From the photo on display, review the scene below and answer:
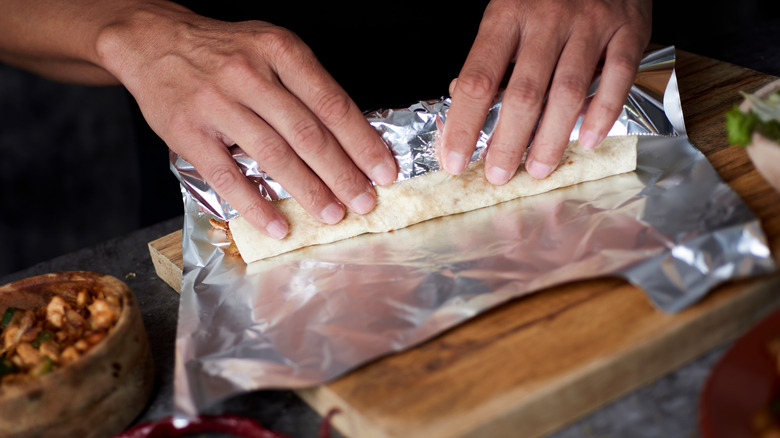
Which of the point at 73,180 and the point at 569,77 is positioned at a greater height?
the point at 569,77

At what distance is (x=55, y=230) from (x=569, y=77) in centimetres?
410

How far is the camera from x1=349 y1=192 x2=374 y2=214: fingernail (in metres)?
1.67

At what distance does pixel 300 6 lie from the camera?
91.9 inches

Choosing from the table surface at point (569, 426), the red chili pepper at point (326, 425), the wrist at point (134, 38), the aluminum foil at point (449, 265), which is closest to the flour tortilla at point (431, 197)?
the aluminum foil at point (449, 265)

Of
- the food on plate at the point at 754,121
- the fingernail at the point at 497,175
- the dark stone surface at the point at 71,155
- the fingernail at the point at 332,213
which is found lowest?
the dark stone surface at the point at 71,155

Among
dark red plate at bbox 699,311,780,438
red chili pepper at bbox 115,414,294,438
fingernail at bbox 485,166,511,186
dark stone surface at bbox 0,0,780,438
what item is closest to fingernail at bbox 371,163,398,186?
fingernail at bbox 485,166,511,186

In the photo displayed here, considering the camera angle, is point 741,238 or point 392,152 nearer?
point 741,238

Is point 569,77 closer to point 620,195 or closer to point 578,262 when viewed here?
point 620,195

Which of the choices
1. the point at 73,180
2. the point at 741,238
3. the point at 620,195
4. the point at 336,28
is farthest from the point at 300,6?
the point at 73,180

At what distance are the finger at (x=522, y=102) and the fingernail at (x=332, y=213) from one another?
39 centimetres

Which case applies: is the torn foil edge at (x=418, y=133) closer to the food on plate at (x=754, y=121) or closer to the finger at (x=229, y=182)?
the finger at (x=229, y=182)

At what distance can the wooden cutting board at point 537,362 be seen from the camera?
3.53ft

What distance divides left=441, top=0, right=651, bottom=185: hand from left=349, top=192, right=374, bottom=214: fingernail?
0.69 ft

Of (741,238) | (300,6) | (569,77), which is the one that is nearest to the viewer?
(741,238)
